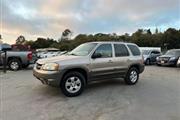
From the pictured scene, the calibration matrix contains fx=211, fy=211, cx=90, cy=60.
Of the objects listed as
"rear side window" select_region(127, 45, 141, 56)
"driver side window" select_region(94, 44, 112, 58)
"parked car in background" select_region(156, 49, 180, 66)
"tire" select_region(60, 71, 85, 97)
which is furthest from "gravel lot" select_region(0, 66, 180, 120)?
"parked car in background" select_region(156, 49, 180, 66)

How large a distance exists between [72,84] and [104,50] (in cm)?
186

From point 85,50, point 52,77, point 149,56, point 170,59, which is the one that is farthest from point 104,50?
point 149,56

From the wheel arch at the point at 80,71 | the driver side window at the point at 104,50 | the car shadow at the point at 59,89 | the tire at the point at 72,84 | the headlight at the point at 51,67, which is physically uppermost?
the driver side window at the point at 104,50

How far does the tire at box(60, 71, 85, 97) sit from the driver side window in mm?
1143

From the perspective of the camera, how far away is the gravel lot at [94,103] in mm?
4938

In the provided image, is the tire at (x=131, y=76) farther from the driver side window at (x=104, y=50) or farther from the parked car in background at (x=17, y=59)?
the parked car in background at (x=17, y=59)

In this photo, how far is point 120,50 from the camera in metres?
8.20

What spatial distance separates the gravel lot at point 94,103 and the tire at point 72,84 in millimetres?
194

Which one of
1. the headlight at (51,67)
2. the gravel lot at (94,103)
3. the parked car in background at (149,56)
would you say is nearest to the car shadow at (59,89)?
the gravel lot at (94,103)

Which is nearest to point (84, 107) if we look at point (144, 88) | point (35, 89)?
point (35, 89)

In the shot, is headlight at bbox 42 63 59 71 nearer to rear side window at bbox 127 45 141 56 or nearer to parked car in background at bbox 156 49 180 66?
rear side window at bbox 127 45 141 56

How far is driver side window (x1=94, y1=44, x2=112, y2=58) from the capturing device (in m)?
7.37

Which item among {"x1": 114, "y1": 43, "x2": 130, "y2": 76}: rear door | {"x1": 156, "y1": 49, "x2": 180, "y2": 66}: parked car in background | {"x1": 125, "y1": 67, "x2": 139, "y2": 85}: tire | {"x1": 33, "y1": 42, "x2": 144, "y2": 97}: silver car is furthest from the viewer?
{"x1": 156, "y1": 49, "x2": 180, "y2": 66}: parked car in background

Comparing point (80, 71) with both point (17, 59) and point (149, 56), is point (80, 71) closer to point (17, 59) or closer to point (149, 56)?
point (17, 59)
